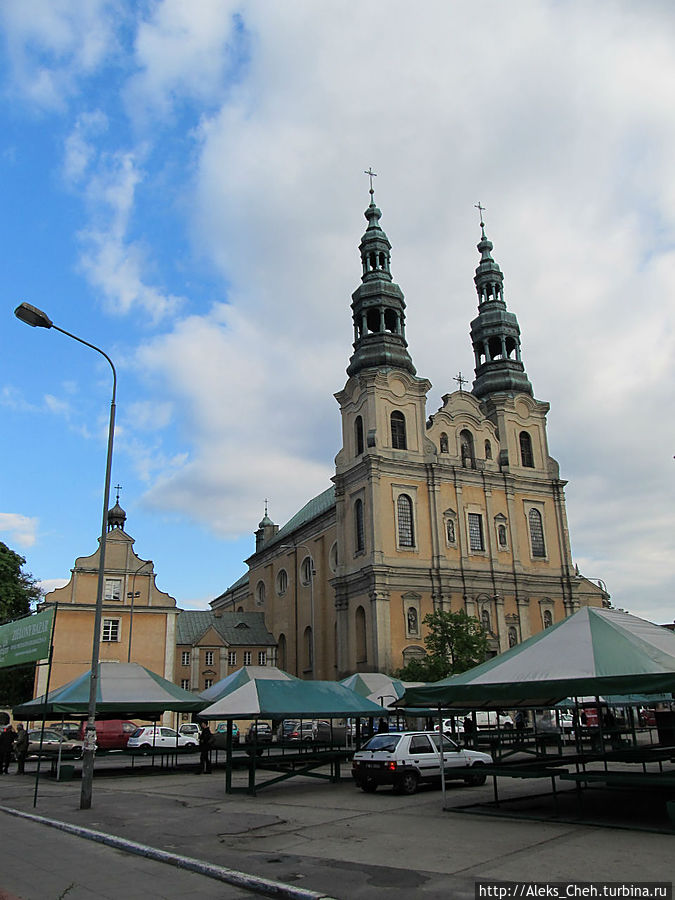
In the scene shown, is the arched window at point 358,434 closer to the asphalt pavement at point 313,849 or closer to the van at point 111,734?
the van at point 111,734

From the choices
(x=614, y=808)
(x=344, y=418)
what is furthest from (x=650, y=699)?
(x=344, y=418)

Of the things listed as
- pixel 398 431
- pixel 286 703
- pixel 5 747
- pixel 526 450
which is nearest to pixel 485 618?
pixel 398 431

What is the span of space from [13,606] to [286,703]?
3165cm

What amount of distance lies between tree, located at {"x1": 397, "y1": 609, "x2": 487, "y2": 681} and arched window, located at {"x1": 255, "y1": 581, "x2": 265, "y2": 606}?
28216 mm

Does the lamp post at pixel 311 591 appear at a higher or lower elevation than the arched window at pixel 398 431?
lower

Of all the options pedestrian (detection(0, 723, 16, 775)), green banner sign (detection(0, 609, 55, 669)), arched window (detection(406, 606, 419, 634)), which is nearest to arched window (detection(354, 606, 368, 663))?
arched window (detection(406, 606, 419, 634))

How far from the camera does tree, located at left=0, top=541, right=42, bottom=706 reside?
44.3 metres

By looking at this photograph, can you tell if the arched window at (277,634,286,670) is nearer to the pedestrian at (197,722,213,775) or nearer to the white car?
the pedestrian at (197,722,213,775)

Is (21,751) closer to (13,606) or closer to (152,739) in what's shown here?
(152,739)

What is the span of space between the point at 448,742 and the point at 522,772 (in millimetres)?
7016

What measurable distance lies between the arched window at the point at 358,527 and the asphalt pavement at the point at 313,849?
→ 32965mm

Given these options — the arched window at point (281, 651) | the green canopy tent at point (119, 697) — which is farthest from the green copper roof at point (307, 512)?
the green canopy tent at point (119, 697)

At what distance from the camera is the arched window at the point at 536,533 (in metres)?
55.8

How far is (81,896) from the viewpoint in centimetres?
878
